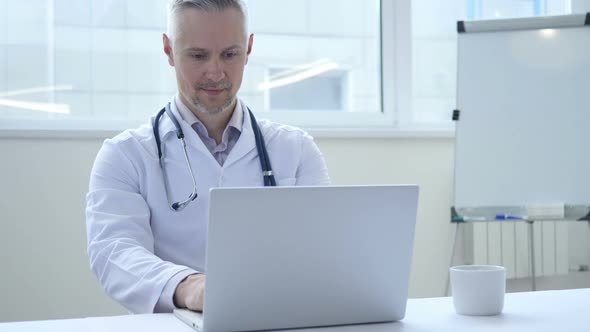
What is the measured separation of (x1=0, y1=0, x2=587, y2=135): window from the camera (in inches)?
113

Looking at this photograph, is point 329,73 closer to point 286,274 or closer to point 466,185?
point 466,185

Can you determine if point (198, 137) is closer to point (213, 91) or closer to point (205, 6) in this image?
point (213, 91)

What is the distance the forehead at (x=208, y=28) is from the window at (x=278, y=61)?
3.96ft

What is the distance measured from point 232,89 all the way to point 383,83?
4.97 ft

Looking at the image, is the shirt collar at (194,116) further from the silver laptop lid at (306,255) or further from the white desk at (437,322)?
the silver laptop lid at (306,255)

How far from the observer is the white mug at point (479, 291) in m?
1.23

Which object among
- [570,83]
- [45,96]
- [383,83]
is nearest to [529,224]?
[570,83]

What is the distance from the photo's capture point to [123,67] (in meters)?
2.93

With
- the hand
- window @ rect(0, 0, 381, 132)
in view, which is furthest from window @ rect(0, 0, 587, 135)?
the hand

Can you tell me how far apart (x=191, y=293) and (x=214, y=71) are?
2.32 ft

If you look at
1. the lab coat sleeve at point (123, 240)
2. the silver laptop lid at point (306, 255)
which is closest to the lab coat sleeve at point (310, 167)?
the lab coat sleeve at point (123, 240)

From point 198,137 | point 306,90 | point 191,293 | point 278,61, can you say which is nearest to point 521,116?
point 306,90

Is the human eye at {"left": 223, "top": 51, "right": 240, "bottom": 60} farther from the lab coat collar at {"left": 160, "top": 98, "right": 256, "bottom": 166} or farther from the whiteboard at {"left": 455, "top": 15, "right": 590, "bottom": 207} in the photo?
the whiteboard at {"left": 455, "top": 15, "right": 590, "bottom": 207}

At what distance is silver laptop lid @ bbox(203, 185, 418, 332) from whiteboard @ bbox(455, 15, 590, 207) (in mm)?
1836
